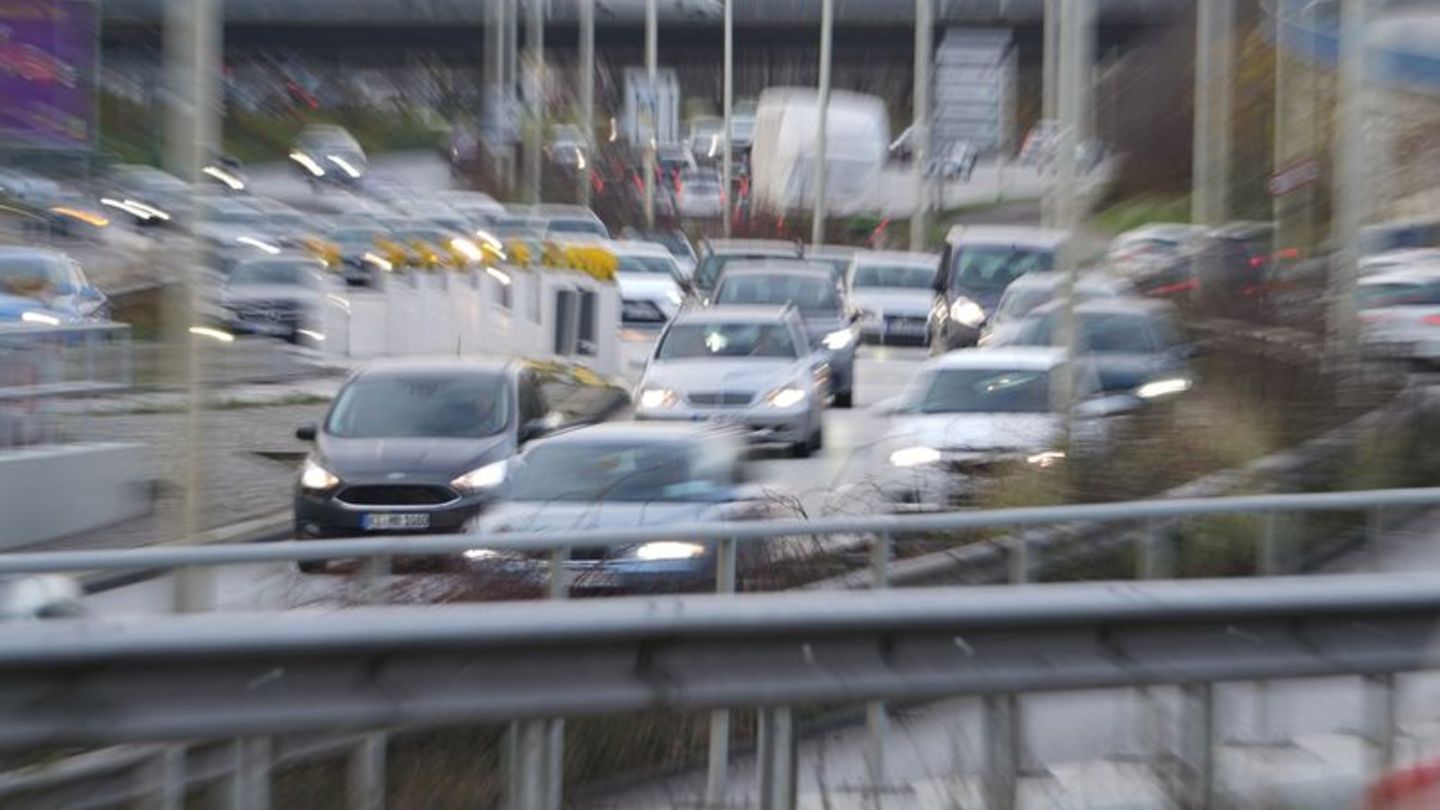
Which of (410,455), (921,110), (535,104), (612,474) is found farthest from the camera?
(535,104)

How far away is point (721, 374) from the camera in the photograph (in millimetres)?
21562

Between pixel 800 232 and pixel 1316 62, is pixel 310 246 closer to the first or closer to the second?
pixel 800 232

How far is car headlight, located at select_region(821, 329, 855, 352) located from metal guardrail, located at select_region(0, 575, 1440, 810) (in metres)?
21.2

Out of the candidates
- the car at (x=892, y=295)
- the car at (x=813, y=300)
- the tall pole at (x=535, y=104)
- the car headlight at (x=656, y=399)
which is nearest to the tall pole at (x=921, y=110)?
the car at (x=892, y=295)

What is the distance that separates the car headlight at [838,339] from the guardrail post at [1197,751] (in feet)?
69.4

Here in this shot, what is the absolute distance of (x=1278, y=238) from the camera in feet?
65.1

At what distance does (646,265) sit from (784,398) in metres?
19.3

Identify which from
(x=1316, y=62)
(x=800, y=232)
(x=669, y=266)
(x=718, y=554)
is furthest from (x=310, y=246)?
(x=718, y=554)

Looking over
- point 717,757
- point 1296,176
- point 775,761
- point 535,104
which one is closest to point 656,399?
point 1296,176

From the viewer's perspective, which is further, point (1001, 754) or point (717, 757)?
point (717, 757)

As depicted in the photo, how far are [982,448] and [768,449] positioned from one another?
4630 millimetres

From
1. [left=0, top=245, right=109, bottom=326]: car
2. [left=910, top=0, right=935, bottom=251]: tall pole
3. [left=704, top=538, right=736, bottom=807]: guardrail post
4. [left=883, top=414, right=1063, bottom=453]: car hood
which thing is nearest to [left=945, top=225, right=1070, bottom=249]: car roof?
[left=910, top=0, right=935, bottom=251]: tall pole

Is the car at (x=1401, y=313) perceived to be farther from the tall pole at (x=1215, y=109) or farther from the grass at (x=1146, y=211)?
the grass at (x=1146, y=211)

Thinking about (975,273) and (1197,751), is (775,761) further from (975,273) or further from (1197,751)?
(975,273)
